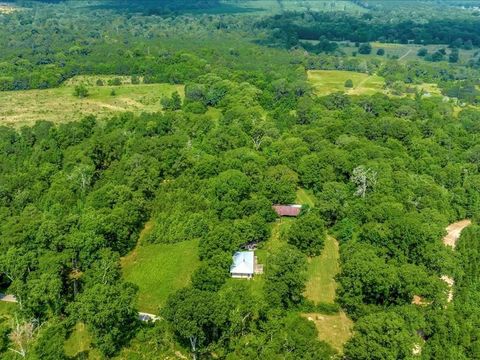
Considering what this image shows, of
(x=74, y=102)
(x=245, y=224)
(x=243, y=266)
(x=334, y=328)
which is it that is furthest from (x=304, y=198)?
(x=74, y=102)

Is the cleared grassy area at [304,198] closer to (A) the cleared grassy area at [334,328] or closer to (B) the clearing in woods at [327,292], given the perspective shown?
(B) the clearing in woods at [327,292]

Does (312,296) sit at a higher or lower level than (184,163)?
lower

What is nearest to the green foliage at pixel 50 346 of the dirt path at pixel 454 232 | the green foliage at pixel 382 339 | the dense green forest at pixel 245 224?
the dense green forest at pixel 245 224

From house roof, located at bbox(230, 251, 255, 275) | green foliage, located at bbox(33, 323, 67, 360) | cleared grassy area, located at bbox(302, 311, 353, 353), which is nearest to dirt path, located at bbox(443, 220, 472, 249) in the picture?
cleared grassy area, located at bbox(302, 311, 353, 353)

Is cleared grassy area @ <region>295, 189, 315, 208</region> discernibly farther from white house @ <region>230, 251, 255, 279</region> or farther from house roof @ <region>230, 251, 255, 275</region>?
white house @ <region>230, 251, 255, 279</region>

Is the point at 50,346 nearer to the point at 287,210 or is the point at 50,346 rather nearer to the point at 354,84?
the point at 287,210

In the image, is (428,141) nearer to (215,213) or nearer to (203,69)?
(215,213)

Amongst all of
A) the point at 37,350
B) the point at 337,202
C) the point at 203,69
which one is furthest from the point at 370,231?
the point at 203,69
